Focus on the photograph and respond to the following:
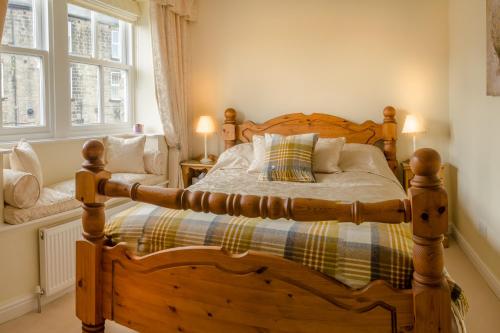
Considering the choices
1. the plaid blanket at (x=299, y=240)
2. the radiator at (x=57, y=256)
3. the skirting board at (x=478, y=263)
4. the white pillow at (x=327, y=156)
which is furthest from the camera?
the white pillow at (x=327, y=156)

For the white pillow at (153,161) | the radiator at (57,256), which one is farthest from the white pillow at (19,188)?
the white pillow at (153,161)

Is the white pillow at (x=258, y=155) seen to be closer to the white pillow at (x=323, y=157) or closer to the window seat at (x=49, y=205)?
the white pillow at (x=323, y=157)

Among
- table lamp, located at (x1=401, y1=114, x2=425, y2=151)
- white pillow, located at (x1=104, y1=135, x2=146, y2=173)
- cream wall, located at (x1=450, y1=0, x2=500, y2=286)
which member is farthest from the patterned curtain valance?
cream wall, located at (x1=450, y1=0, x2=500, y2=286)

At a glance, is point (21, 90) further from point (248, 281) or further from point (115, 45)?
point (248, 281)

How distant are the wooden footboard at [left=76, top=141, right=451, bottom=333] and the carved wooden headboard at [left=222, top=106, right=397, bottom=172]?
237cm

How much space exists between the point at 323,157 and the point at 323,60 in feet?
3.79

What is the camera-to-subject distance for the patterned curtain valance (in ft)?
11.1

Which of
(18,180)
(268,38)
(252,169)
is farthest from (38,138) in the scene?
(268,38)

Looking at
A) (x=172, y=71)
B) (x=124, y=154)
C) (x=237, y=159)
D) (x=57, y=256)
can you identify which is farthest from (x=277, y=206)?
(x=172, y=71)

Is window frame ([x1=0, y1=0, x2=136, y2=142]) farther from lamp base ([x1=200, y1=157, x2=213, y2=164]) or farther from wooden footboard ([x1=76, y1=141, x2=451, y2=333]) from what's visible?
wooden footboard ([x1=76, y1=141, x2=451, y2=333])

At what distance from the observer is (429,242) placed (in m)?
1.26

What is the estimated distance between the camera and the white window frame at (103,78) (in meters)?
3.43

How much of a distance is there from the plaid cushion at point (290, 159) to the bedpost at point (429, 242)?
161cm

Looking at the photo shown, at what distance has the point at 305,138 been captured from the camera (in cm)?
316
